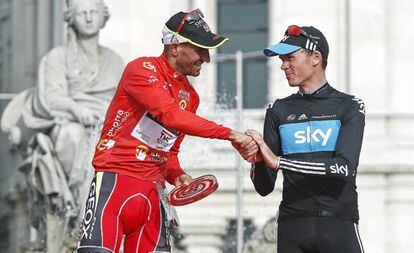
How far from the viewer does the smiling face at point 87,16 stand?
1288 centimetres

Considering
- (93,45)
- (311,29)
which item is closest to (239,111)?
(93,45)

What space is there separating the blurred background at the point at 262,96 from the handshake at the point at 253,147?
298 inches

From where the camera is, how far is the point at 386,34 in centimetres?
1530

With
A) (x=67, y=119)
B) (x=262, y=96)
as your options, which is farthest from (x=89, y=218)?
(x=262, y=96)

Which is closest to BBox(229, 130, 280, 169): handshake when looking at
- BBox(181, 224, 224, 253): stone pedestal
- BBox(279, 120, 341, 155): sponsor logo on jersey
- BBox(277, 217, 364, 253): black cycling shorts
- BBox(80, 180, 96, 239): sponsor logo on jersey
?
BBox(279, 120, 341, 155): sponsor logo on jersey

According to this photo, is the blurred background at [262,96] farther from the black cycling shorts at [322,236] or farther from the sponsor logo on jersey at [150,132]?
the black cycling shorts at [322,236]

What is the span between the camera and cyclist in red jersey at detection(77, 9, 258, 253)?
21.0 feet

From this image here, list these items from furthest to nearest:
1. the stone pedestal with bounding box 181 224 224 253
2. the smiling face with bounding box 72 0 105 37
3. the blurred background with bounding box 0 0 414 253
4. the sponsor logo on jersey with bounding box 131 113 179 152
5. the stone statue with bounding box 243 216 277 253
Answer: the stone pedestal with bounding box 181 224 224 253 → the blurred background with bounding box 0 0 414 253 → the smiling face with bounding box 72 0 105 37 → the stone statue with bounding box 243 216 277 253 → the sponsor logo on jersey with bounding box 131 113 179 152

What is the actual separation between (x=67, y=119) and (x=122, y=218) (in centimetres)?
634

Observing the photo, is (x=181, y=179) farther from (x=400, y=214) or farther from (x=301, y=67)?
(x=400, y=214)

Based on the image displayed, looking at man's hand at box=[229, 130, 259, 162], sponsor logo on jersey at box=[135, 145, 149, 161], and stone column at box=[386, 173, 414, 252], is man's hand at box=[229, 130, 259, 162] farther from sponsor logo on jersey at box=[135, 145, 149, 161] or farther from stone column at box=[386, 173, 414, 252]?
stone column at box=[386, 173, 414, 252]

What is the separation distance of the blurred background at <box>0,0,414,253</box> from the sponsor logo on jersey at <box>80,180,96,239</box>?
24.6ft

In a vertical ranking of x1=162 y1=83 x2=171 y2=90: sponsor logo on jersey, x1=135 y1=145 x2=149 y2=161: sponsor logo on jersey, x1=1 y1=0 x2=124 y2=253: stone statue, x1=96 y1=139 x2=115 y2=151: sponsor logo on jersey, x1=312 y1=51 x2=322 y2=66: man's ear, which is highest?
x1=312 y1=51 x2=322 y2=66: man's ear

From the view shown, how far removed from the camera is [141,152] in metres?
6.50
